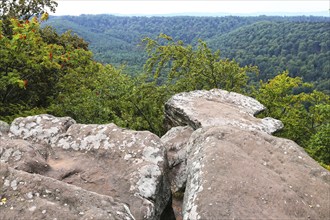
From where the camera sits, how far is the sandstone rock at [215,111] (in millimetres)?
10977

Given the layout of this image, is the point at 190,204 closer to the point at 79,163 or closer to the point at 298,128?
the point at 79,163

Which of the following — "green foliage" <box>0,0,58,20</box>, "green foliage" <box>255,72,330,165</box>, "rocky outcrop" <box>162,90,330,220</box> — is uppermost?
"green foliage" <box>0,0,58,20</box>

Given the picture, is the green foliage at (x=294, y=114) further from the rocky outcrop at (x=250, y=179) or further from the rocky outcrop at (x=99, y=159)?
the rocky outcrop at (x=99, y=159)

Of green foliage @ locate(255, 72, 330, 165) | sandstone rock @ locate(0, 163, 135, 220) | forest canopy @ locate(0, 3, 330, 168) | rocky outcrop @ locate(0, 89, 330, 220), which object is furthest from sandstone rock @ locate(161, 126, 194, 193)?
green foliage @ locate(255, 72, 330, 165)

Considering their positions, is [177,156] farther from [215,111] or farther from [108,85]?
[108,85]

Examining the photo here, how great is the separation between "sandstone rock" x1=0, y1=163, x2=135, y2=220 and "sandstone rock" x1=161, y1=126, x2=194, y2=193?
3.89 metres

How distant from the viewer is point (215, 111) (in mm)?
11828

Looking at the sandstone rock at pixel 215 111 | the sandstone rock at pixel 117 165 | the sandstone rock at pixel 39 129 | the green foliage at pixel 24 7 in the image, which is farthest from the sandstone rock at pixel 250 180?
the green foliage at pixel 24 7

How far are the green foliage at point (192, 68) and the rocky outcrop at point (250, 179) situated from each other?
551 inches

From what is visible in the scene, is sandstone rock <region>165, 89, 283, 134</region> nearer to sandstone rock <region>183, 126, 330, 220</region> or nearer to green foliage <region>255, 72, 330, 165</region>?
sandstone rock <region>183, 126, 330, 220</region>

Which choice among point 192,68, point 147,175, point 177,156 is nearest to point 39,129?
point 147,175

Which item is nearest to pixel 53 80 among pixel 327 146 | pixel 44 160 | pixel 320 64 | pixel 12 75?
pixel 12 75

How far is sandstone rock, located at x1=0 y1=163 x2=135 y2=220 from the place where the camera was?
5.07 meters

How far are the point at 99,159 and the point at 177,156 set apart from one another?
2.95 meters
